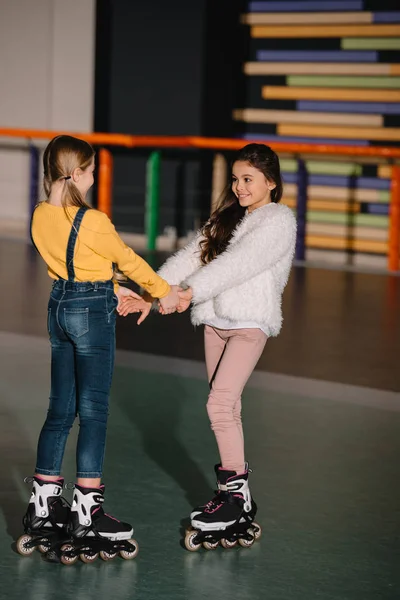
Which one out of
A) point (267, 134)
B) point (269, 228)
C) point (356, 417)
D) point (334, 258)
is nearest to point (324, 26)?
point (267, 134)

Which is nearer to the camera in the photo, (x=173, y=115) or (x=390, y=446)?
(x=390, y=446)

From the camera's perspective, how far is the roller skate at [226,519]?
4.18m

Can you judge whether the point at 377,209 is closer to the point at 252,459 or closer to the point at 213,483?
the point at 252,459

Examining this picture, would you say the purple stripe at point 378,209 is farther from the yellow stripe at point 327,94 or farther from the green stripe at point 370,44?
the green stripe at point 370,44

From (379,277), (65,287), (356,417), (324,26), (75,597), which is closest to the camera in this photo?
(75,597)

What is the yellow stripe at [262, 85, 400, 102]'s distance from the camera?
1190 cm

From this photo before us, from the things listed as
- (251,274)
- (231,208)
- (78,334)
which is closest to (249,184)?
(231,208)

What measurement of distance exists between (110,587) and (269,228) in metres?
1.29

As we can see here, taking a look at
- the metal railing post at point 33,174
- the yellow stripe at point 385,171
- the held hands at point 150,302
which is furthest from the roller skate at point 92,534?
the metal railing post at point 33,174

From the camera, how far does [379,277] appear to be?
11.0m

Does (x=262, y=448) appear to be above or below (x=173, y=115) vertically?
below

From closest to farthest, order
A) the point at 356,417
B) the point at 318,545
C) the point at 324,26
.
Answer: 1. the point at 318,545
2. the point at 356,417
3. the point at 324,26

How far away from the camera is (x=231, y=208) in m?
4.50

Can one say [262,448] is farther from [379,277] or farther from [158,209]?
[158,209]
